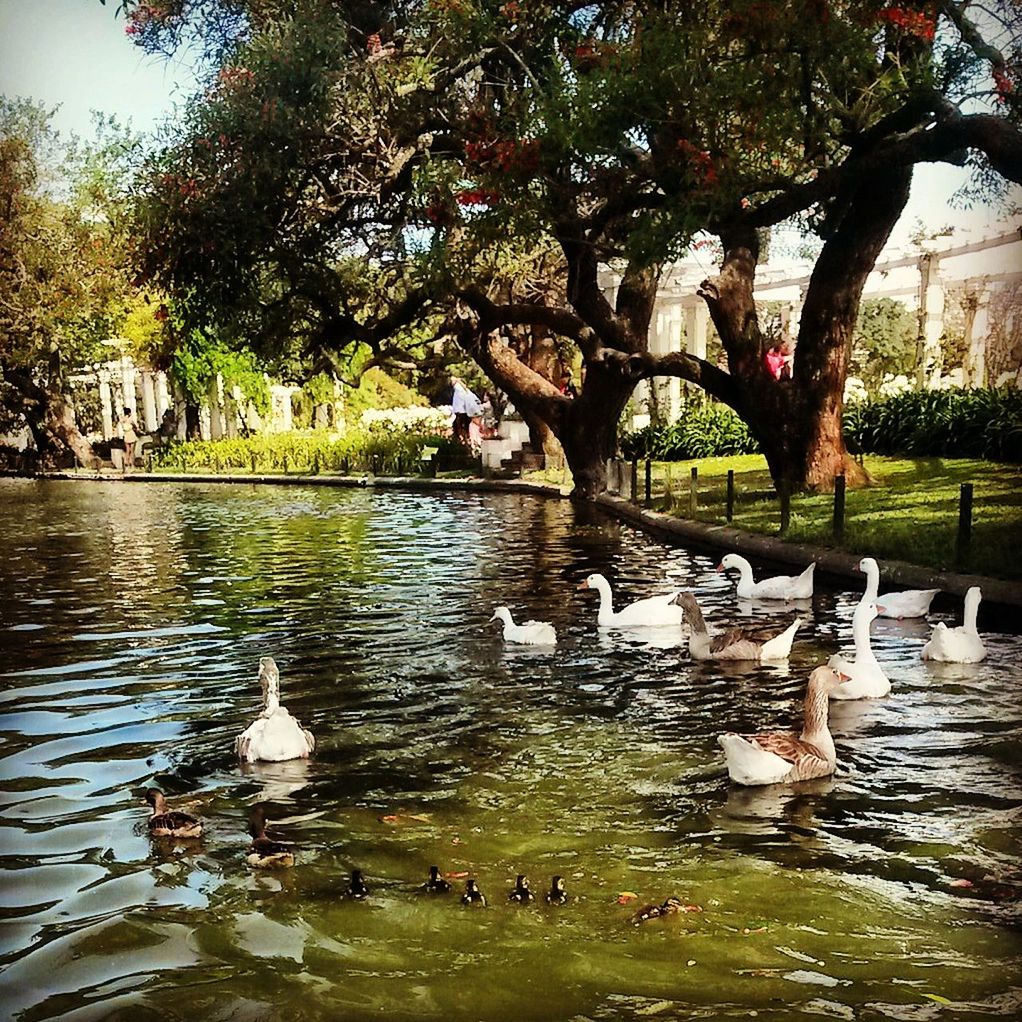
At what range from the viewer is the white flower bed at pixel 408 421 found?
85.8ft

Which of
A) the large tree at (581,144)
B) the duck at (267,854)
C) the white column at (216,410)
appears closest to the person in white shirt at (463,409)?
the white column at (216,410)

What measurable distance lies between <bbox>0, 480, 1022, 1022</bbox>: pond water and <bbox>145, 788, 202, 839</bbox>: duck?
0.15 ft

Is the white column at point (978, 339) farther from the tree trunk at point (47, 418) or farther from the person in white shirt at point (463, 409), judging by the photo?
the person in white shirt at point (463, 409)

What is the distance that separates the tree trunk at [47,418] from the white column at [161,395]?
3.53 m

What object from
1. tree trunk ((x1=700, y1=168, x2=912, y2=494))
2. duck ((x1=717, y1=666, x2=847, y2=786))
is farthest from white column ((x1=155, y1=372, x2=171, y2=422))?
duck ((x1=717, y1=666, x2=847, y2=786))

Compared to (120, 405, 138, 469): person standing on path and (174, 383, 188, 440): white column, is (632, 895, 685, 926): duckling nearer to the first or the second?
(120, 405, 138, 469): person standing on path

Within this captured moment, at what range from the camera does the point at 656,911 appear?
341cm

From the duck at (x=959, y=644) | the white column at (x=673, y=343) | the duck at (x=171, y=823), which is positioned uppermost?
the white column at (x=673, y=343)

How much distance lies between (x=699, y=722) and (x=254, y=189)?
415 centimetres

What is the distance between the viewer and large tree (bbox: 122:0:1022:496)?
6.23 metres

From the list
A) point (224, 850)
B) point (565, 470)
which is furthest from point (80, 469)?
point (565, 470)

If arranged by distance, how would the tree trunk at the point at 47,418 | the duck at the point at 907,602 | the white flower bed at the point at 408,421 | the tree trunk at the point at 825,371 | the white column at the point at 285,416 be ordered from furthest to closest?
the white flower bed at the point at 408,421, the white column at the point at 285,416, the tree trunk at the point at 825,371, the duck at the point at 907,602, the tree trunk at the point at 47,418

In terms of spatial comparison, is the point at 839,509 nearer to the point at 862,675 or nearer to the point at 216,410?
the point at 862,675

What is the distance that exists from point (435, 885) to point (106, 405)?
4575mm
